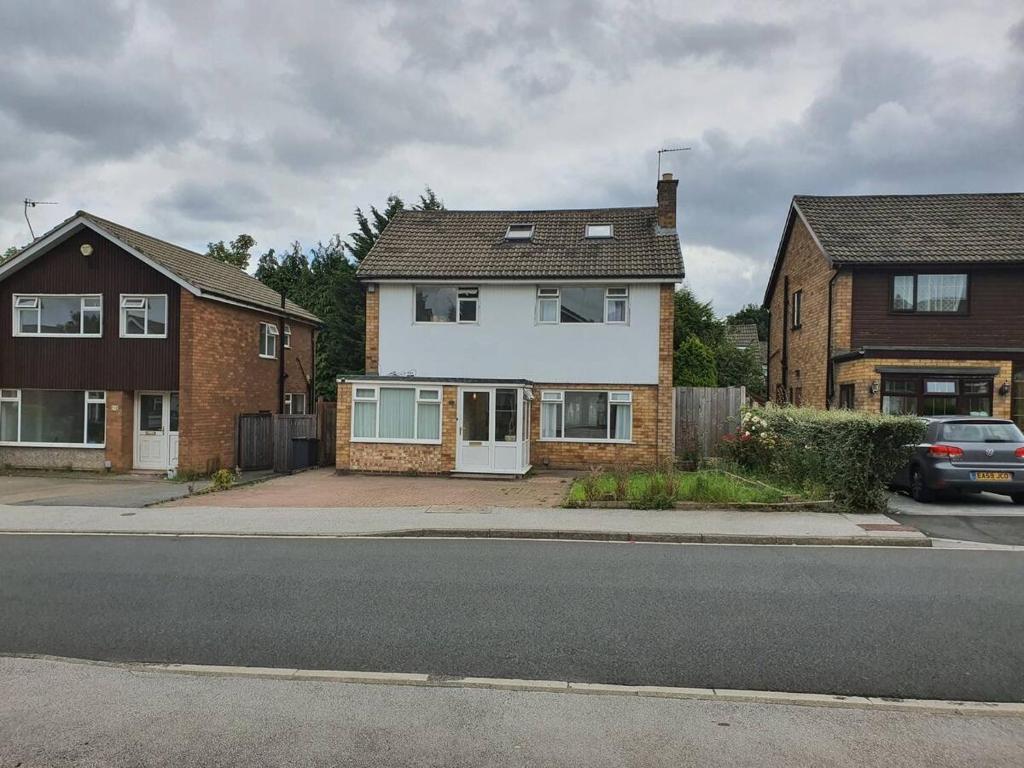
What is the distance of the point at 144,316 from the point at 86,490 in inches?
218

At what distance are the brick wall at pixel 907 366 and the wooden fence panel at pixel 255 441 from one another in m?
16.5

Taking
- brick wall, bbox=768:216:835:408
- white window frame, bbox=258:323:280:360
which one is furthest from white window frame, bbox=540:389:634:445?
white window frame, bbox=258:323:280:360

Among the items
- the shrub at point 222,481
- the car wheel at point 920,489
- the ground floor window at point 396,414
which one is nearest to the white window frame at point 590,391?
the ground floor window at point 396,414

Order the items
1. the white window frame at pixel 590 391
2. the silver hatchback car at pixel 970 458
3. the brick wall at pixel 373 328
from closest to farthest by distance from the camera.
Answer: the silver hatchback car at pixel 970 458 → the white window frame at pixel 590 391 → the brick wall at pixel 373 328

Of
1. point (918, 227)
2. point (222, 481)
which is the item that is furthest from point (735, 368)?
point (222, 481)

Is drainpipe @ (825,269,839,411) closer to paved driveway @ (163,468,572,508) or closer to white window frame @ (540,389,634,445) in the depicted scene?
white window frame @ (540,389,634,445)

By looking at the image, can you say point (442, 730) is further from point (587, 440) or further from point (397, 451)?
point (587, 440)

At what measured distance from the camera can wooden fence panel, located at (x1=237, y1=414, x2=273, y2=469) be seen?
20.8 m

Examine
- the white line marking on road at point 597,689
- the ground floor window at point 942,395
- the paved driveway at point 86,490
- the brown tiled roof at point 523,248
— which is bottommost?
the paved driveway at point 86,490

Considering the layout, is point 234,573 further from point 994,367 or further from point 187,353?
point 994,367

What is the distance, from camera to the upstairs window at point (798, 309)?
23.4 metres

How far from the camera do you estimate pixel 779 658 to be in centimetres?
506

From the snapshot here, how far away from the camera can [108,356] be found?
62.9 feet

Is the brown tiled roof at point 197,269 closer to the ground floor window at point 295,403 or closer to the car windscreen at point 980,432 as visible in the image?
the ground floor window at point 295,403
